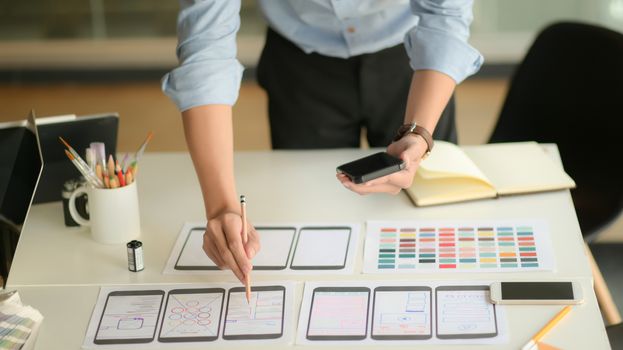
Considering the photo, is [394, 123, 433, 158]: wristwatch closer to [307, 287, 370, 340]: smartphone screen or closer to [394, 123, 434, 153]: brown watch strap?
[394, 123, 434, 153]: brown watch strap

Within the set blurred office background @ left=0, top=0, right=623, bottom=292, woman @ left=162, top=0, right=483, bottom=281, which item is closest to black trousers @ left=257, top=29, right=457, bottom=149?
woman @ left=162, top=0, right=483, bottom=281

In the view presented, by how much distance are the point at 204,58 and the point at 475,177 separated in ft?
1.82

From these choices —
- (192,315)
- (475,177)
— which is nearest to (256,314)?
(192,315)

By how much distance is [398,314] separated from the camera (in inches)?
55.9

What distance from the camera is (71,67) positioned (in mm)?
→ 4699

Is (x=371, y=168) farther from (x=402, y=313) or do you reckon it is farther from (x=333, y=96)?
(x=333, y=96)

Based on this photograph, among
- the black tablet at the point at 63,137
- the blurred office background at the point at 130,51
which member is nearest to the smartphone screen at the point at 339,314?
the black tablet at the point at 63,137

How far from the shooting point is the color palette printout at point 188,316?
1.39 metres

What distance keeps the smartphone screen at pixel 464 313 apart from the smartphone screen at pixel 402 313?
0.06 feet

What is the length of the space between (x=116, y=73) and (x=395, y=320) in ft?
11.7

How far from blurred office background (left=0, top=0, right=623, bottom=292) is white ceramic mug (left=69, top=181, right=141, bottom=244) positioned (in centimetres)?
257

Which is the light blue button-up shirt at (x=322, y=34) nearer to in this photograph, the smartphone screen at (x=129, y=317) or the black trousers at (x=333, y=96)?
the black trousers at (x=333, y=96)

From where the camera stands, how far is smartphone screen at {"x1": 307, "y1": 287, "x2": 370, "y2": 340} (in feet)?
4.51

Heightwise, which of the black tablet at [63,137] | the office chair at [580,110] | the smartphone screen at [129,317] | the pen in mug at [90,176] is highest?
the office chair at [580,110]
